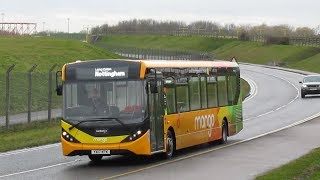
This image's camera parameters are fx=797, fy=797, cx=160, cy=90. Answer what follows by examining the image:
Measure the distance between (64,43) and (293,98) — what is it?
24.2 m

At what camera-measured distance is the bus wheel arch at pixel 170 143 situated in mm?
19594

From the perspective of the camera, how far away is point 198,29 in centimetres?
16338

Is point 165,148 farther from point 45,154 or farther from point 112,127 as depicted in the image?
point 45,154

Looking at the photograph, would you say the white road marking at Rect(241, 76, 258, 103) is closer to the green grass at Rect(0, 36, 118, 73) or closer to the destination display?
the green grass at Rect(0, 36, 118, 73)

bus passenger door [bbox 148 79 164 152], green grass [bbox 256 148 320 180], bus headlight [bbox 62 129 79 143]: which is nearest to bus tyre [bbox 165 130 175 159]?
bus passenger door [bbox 148 79 164 152]

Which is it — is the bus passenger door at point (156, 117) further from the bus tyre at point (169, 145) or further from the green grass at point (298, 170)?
the green grass at point (298, 170)

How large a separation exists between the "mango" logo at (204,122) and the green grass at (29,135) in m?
5.25

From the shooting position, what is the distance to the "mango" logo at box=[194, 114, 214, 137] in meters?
22.0

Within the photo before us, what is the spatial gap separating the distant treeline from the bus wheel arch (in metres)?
110

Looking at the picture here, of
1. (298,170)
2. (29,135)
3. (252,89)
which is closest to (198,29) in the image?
(252,89)

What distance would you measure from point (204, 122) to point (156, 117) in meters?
4.13

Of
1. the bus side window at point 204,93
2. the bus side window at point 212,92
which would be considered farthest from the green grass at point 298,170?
the bus side window at point 212,92

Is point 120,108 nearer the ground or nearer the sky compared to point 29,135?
nearer the sky

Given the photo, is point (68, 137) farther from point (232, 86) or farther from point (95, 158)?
point (232, 86)
